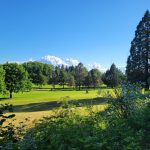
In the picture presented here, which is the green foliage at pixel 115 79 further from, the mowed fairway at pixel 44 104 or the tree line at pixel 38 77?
the tree line at pixel 38 77

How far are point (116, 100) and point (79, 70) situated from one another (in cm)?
13588

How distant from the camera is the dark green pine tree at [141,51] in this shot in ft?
156

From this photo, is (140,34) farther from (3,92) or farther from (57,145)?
(57,145)

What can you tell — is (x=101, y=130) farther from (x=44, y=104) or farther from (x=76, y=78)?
(x=76, y=78)

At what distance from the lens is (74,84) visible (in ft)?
463

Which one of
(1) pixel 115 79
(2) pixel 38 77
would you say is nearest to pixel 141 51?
(1) pixel 115 79

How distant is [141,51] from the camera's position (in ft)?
160

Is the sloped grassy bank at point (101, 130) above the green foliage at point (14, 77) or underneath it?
underneath

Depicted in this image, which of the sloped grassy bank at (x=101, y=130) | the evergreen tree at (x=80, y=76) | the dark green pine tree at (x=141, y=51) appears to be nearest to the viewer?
the sloped grassy bank at (x=101, y=130)

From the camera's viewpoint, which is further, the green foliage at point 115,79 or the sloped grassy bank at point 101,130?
the green foliage at point 115,79

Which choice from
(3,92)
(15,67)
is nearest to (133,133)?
(3,92)

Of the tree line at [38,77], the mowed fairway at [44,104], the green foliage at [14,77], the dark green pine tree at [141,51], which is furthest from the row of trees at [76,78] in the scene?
the dark green pine tree at [141,51]

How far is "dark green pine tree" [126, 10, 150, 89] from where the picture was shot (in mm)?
47531

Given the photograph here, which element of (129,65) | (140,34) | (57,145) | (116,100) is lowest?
(57,145)
